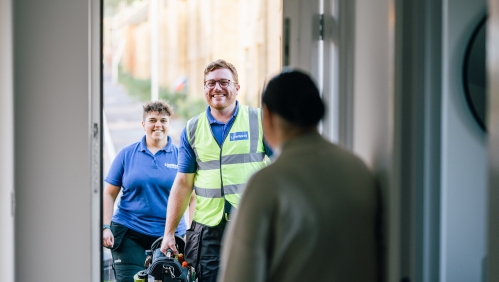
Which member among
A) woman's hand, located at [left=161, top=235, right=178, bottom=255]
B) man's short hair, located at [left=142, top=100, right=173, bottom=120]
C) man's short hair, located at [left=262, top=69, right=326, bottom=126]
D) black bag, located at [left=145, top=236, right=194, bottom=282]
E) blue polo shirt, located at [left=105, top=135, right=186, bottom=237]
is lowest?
black bag, located at [left=145, top=236, right=194, bottom=282]

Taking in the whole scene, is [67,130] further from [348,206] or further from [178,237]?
[348,206]

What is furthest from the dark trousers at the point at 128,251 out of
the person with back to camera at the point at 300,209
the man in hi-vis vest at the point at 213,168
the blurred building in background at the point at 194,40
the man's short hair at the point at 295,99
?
the man's short hair at the point at 295,99

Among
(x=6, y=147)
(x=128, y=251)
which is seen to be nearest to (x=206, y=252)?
(x=128, y=251)

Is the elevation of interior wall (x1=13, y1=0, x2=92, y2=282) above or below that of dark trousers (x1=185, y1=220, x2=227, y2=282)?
above

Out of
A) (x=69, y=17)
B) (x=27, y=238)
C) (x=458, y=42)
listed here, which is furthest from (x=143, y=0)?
(x=458, y=42)

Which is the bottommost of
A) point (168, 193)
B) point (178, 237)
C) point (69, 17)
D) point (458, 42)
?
point (178, 237)

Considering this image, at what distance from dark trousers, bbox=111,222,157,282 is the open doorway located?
0.09 metres

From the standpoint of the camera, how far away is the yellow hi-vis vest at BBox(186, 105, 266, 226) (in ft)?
10.3

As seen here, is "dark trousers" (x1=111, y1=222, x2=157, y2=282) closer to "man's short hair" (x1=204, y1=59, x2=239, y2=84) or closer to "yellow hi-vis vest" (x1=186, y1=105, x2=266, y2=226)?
"yellow hi-vis vest" (x1=186, y1=105, x2=266, y2=226)

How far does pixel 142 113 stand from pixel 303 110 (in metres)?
1.70

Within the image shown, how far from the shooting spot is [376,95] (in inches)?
66.7

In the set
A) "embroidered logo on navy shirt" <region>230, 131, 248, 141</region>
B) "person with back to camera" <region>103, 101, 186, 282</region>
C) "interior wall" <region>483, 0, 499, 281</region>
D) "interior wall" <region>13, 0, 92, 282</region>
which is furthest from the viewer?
"embroidered logo on navy shirt" <region>230, 131, 248, 141</region>

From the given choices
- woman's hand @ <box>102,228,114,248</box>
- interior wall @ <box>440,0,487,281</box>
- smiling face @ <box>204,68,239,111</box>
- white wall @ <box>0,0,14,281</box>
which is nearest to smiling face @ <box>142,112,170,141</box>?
smiling face @ <box>204,68,239,111</box>

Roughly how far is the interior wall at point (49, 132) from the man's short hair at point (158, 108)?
0.52m
